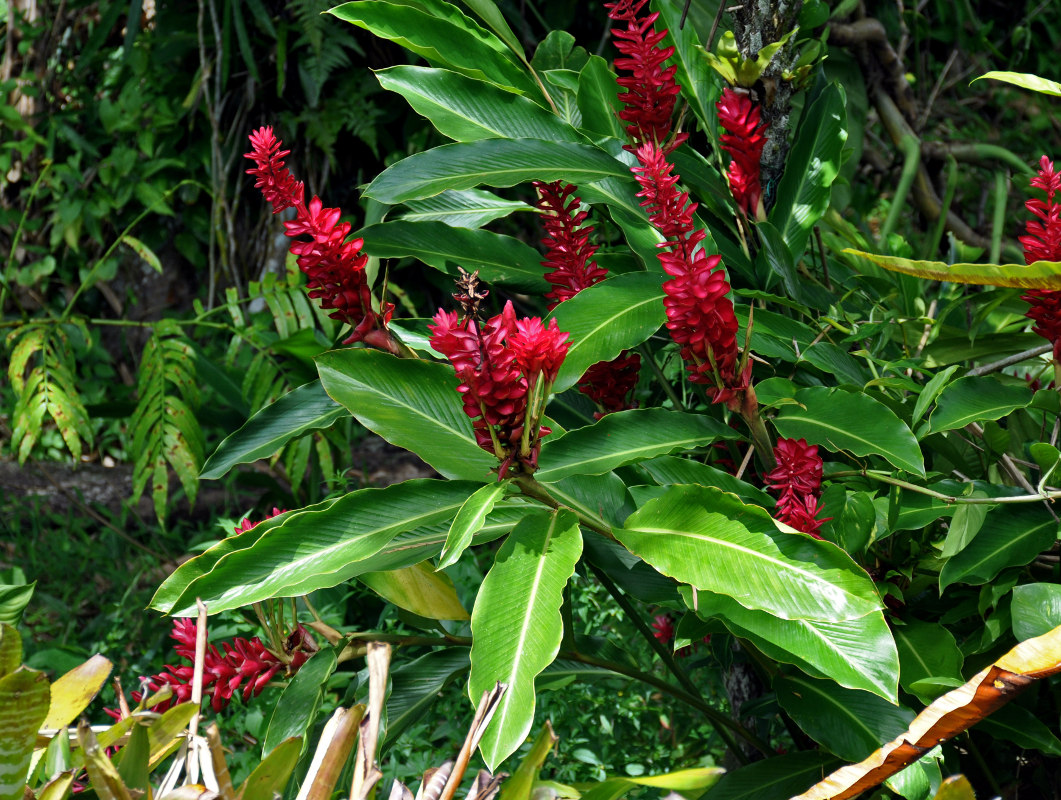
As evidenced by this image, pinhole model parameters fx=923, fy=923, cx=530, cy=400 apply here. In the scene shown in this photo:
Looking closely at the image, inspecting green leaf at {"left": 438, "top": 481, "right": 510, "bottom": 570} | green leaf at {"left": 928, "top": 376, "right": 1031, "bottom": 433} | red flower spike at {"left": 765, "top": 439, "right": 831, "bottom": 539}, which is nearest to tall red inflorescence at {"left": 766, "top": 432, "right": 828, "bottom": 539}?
red flower spike at {"left": 765, "top": 439, "right": 831, "bottom": 539}

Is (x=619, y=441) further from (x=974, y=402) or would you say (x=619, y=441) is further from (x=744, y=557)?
(x=974, y=402)

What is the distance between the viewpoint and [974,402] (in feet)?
2.60

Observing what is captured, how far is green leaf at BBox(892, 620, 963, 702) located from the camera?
2.46 feet

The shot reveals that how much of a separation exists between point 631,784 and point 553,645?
0.12m

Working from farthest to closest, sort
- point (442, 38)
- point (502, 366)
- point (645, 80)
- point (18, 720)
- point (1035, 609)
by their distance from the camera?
point (442, 38), point (645, 80), point (1035, 609), point (502, 366), point (18, 720)

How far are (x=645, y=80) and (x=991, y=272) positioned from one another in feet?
Result: 1.15

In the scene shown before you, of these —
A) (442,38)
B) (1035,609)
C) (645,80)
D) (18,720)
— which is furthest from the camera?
(442,38)

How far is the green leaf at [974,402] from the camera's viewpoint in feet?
2.53

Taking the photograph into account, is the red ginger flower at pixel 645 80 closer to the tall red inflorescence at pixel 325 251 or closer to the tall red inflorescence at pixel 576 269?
the tall red inflorescence at pixel 576 269

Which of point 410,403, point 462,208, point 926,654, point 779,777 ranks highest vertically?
point 462,208

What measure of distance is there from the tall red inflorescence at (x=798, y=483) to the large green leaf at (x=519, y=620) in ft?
0.55

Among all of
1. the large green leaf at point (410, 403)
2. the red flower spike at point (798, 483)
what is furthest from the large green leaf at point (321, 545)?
the red flower spike at point (798, 483)

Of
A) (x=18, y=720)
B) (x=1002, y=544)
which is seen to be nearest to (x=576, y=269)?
(x=1002, y=544)

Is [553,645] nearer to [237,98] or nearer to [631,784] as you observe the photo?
[631,784]
